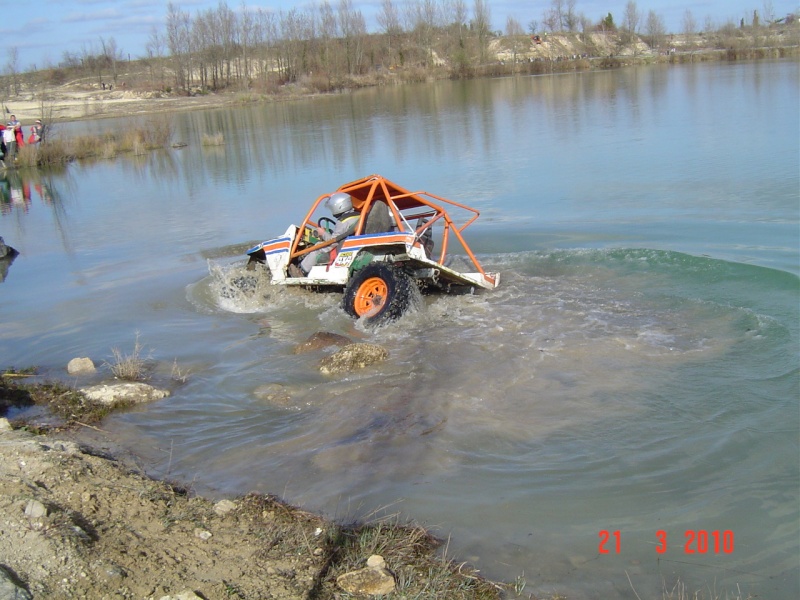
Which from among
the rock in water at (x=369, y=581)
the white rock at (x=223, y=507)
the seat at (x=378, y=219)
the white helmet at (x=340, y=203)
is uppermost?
the white helmet at (x=340, y=203)

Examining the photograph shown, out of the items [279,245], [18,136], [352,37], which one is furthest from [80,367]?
[352,37]

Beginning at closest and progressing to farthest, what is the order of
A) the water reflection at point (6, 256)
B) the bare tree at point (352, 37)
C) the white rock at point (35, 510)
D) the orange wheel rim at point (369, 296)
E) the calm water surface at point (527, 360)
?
the white rock at point (35, 510), the calm water surface at point (527, 360), the orange wheel rim at point (369, 296), the water reflection at point (6, 256), the bare tree at point (352, 37)

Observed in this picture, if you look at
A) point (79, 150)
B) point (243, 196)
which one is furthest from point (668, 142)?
point (79, 150)

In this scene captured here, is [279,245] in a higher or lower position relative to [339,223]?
lower

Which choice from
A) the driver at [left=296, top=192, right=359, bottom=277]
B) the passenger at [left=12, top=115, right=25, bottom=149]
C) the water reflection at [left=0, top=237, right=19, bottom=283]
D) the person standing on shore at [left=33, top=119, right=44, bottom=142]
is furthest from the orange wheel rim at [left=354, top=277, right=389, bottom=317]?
the person standing on shore at [left=33, top=119, right=44, bottom=142]

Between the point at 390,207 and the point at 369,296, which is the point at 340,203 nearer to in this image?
A: the point at 390,207

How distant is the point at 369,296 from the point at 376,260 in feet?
1.65

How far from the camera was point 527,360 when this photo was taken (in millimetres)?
7684

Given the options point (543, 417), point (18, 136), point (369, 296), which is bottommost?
point (543, 417)

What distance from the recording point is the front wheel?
9203mm

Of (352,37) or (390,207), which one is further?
(352,37)

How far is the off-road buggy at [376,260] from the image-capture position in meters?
9.30

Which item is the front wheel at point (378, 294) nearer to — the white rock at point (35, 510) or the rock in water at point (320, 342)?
the rock in water at point (320, 342)

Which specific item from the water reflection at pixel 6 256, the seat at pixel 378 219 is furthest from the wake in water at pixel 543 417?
the water reflection at pixel 6 256
